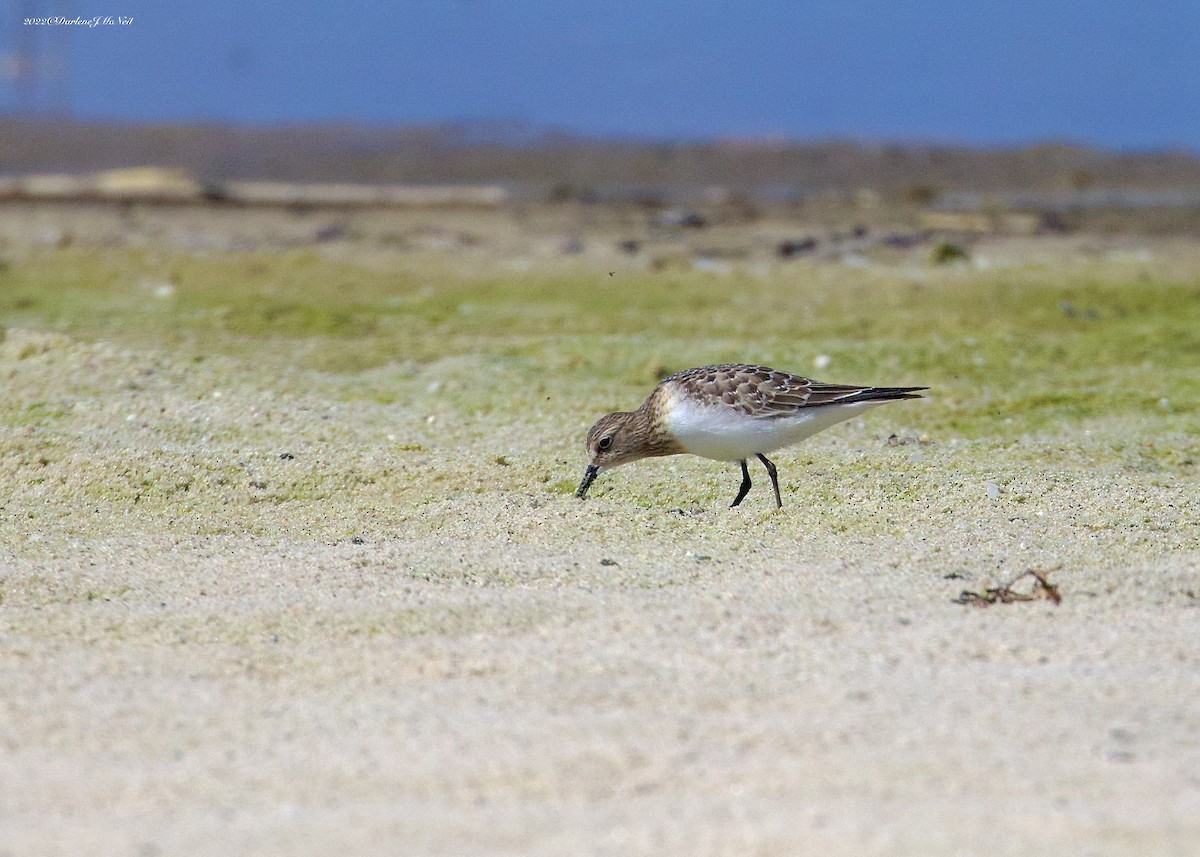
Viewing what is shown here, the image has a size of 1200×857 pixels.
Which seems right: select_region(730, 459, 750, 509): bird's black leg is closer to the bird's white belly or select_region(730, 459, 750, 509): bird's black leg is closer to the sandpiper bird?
the sandpiper bird

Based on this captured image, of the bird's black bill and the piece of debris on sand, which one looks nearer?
the piece of debris on sand

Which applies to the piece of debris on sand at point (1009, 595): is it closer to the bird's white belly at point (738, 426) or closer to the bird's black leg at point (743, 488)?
the bird's white belly at point (738, 426)

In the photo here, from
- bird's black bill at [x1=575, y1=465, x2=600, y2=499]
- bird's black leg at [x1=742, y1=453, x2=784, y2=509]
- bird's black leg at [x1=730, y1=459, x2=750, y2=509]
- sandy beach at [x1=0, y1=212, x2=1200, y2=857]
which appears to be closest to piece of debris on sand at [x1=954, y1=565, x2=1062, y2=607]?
sandy beach at [x1=0, y1=212, x2=1200, y2=857]

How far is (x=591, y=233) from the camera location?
56.5ft

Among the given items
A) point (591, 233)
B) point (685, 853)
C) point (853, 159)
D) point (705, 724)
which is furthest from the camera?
point (853, 159)

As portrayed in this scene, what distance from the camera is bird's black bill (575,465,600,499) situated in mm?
7535

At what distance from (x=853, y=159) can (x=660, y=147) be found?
3.15 meters

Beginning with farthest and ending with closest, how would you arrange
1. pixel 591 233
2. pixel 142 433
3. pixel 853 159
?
pixel 853 159, pixel 591 233, pixel 142 433

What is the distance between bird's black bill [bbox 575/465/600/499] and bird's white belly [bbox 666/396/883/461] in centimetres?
45

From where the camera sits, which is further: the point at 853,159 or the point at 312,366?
the point at 853,159

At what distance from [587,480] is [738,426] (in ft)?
2.73

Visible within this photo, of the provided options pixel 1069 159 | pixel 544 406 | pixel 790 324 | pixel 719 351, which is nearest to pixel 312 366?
pixel 544 406

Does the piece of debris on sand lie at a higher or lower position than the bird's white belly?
lower

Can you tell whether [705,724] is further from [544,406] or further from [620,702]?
[544,406]
